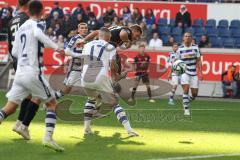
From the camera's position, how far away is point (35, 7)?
1097 centimetres

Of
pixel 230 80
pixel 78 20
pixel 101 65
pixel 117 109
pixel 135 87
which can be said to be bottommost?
pixel 230 80

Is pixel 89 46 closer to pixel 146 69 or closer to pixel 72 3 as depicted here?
pixel 146 69

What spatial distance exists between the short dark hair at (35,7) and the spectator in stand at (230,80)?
15.5 metres

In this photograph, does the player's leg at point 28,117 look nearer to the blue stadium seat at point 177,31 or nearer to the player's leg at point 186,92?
the player's leg at point 186,92

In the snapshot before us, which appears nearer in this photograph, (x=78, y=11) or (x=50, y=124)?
(x=50, y=124)

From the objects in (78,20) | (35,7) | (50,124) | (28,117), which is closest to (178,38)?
(78,20)

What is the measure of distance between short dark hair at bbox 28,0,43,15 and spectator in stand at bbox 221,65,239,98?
609 inches

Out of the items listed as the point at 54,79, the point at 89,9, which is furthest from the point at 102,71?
the point at 89,9

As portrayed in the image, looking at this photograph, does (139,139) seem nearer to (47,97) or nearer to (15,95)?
(47,97)

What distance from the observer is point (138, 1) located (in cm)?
3097

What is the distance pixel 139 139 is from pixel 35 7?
358cm

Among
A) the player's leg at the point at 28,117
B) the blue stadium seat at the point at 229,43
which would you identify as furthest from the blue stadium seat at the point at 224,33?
the player's leg at the point at 28,117

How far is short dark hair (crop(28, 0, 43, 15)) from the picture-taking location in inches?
428

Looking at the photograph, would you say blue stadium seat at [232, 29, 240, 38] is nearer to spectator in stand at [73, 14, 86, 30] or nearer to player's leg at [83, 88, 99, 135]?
spectator in stand at [73, 14, 86, 30]
